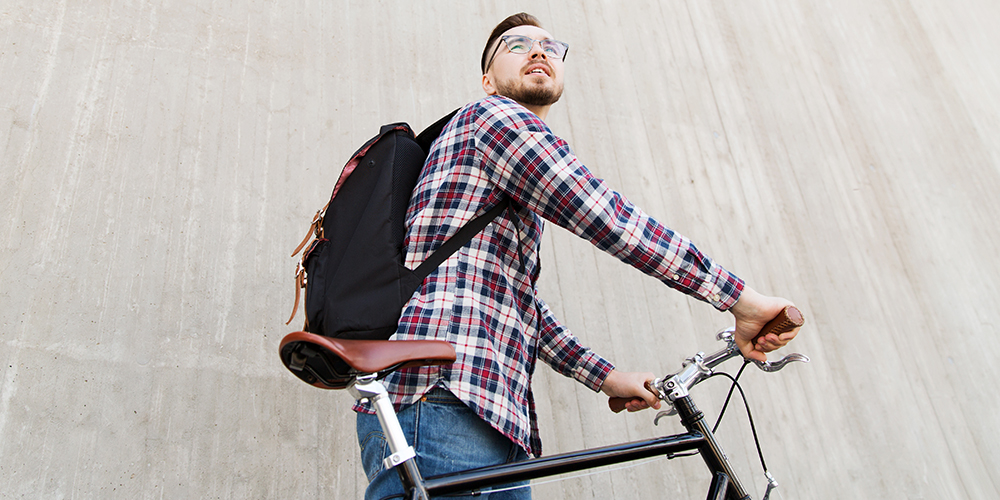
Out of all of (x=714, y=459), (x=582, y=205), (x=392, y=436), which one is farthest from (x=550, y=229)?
(x=392, y=436)

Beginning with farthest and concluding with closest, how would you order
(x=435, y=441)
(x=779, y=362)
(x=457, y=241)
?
(x=779, y=362)
(x=457, y=241)
(x=435, y=441)

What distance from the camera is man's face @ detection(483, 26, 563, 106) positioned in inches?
53.9

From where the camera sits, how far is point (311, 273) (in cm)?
111

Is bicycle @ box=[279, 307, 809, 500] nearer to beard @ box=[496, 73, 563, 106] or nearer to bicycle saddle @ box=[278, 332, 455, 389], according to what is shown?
bicycle saddle @ box=[278, 332, 455, 389]

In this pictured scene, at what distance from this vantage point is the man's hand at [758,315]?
3.62 feet

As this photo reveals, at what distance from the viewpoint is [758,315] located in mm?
1113

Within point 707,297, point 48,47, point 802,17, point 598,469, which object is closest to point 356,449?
point 598,469

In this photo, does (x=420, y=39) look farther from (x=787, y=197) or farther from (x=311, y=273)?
(x=787, y=197)

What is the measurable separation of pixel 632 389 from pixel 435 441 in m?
0.58

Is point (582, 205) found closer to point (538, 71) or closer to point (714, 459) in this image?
point (538, 71)

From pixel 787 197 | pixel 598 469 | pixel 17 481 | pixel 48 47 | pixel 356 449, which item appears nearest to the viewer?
pixel 598 469

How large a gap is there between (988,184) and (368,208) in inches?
135

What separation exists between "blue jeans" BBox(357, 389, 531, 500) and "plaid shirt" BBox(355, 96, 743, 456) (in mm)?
27

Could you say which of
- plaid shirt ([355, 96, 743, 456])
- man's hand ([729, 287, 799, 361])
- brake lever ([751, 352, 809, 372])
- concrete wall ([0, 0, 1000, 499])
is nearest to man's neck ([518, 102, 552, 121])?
plaid shirt ([355, 96, 743, 456])
